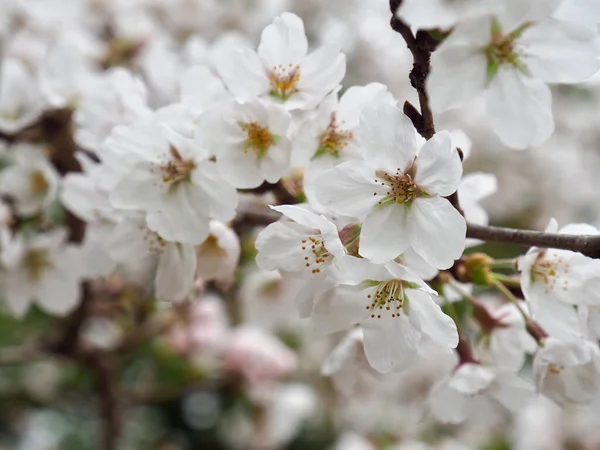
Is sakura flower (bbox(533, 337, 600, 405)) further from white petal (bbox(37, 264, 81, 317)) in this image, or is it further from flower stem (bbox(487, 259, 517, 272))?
white petal (bbox(37, 264, 81, 317))

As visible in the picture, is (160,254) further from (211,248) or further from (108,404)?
(108,404)

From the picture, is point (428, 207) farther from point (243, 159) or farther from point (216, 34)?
point (216, 34)

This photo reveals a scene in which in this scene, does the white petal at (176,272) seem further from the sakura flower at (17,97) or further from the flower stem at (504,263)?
the sakura flower at (17,97)

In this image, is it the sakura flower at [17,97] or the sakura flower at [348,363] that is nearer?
the sakura flower at [348,363]

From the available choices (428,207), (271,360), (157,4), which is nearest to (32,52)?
(157,4)

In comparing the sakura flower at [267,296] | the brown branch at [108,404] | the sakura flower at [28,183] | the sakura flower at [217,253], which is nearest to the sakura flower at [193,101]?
the sakura flower at [217,253]

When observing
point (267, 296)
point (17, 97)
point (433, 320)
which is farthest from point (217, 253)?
point (267, 296)
